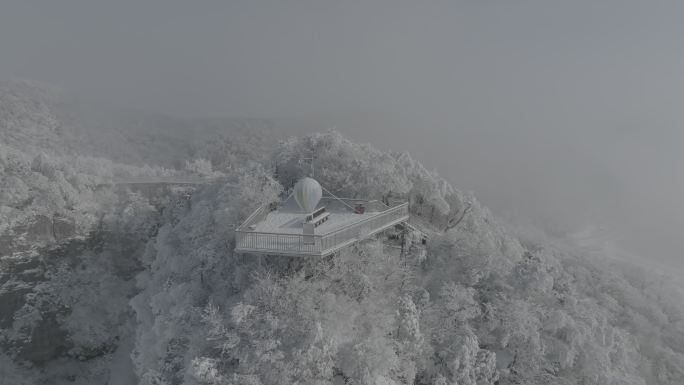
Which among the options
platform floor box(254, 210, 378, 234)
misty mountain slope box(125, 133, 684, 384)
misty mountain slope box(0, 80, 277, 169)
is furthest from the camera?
misty mountain slope box(0, 80, 277, 169)

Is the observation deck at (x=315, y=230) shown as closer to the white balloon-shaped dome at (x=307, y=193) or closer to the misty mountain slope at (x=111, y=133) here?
the white balloon-shaped dome at (x=307, y=193)

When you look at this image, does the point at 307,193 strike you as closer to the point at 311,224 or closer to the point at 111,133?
the point at 311,224

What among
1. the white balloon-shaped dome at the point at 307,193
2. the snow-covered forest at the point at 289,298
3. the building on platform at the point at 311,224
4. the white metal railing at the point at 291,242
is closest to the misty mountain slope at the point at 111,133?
the snow-covered forest at the point at 289,298

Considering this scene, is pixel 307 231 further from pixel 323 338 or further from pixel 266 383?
pixel 266 383

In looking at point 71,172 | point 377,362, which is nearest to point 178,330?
point 377,362

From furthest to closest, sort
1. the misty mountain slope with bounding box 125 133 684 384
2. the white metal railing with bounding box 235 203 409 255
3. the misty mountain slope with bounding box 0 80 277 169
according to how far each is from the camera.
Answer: the misty mountain slope with bounding box 0 80 277 169 < the white metal railing with bounding box 235 203 409 255 < the misty mountain slope with bounding box 125 133 684 384

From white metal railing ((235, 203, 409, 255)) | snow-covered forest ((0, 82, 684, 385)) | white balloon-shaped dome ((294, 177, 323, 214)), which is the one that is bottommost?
snow-covered forest ((0, 82, 684, 385))

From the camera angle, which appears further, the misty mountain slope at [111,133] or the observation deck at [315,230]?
the misty mountain slope at [111,133]

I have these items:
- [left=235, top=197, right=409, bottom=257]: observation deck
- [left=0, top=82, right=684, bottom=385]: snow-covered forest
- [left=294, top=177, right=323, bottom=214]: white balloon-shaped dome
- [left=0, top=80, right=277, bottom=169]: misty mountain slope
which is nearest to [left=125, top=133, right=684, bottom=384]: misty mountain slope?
[left=0, top=82, right=684, bottom=385]: snow-covered forest

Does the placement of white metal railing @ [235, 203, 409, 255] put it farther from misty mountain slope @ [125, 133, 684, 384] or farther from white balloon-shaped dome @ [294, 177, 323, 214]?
white balloon-shaped dome @ [294, 177, 323, 214]
